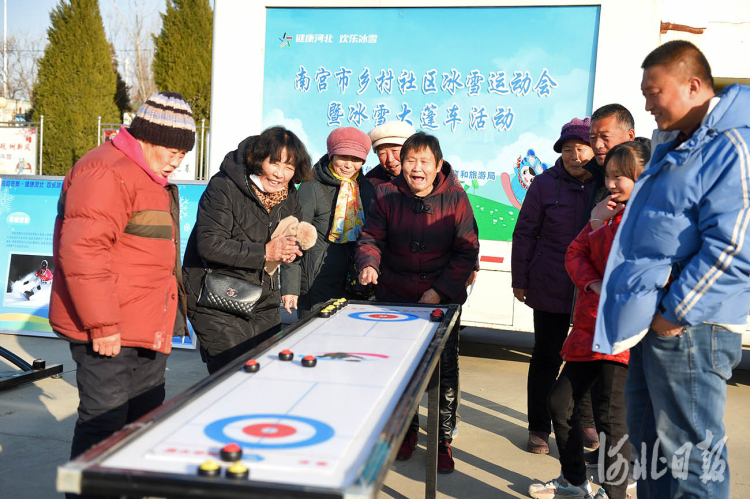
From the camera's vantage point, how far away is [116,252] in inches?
98.6

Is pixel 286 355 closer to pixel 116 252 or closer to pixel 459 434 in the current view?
pixel 116 252

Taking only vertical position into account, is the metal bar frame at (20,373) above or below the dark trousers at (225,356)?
below

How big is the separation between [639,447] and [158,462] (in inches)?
67.3

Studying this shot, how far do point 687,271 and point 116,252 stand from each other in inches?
77.3

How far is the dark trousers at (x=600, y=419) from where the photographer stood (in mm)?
2887

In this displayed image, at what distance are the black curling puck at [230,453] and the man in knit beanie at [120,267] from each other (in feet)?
3.68

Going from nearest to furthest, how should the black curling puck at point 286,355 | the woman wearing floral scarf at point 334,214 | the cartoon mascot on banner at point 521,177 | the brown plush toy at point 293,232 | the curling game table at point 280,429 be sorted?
the curling game table at point 280,429
the black curling puck at point 286,355
the brown plush toy at point 293,232
the woman wearing floral scarf at point 334,214
the cartoon mascot on banner at point 521,177

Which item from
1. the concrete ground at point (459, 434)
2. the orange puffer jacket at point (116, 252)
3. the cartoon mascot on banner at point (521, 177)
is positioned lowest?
the concrete ground at point (459, 434)

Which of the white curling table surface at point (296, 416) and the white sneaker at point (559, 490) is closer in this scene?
the white curling table surface at point (296, 416)

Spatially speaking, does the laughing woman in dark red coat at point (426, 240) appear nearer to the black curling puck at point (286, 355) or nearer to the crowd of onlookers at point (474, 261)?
the crowd of onlookers at point (474, 261)

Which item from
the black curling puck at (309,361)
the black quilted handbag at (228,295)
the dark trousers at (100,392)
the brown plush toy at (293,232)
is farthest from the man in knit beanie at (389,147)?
the black curling puck at (309,361)

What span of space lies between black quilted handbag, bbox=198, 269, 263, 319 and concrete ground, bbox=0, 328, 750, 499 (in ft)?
3.70

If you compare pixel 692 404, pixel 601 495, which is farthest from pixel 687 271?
pixel 601 495

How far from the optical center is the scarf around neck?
4117mm
